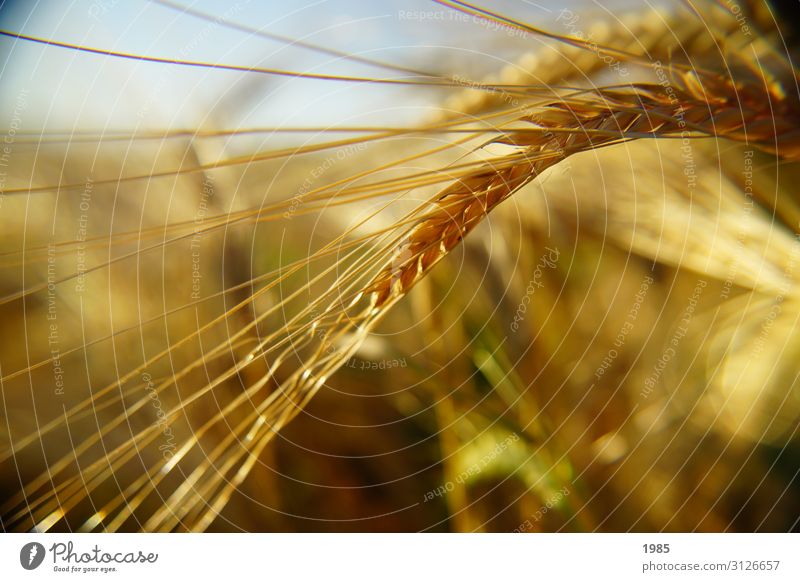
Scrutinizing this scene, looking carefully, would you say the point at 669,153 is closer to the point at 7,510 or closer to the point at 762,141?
the point at 762,141

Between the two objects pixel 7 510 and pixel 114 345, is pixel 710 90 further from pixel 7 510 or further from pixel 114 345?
pixel 7 510

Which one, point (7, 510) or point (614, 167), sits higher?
point (614, 167)

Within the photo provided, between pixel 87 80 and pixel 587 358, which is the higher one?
pixel 87 80

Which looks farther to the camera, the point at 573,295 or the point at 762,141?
the point at 573,295
